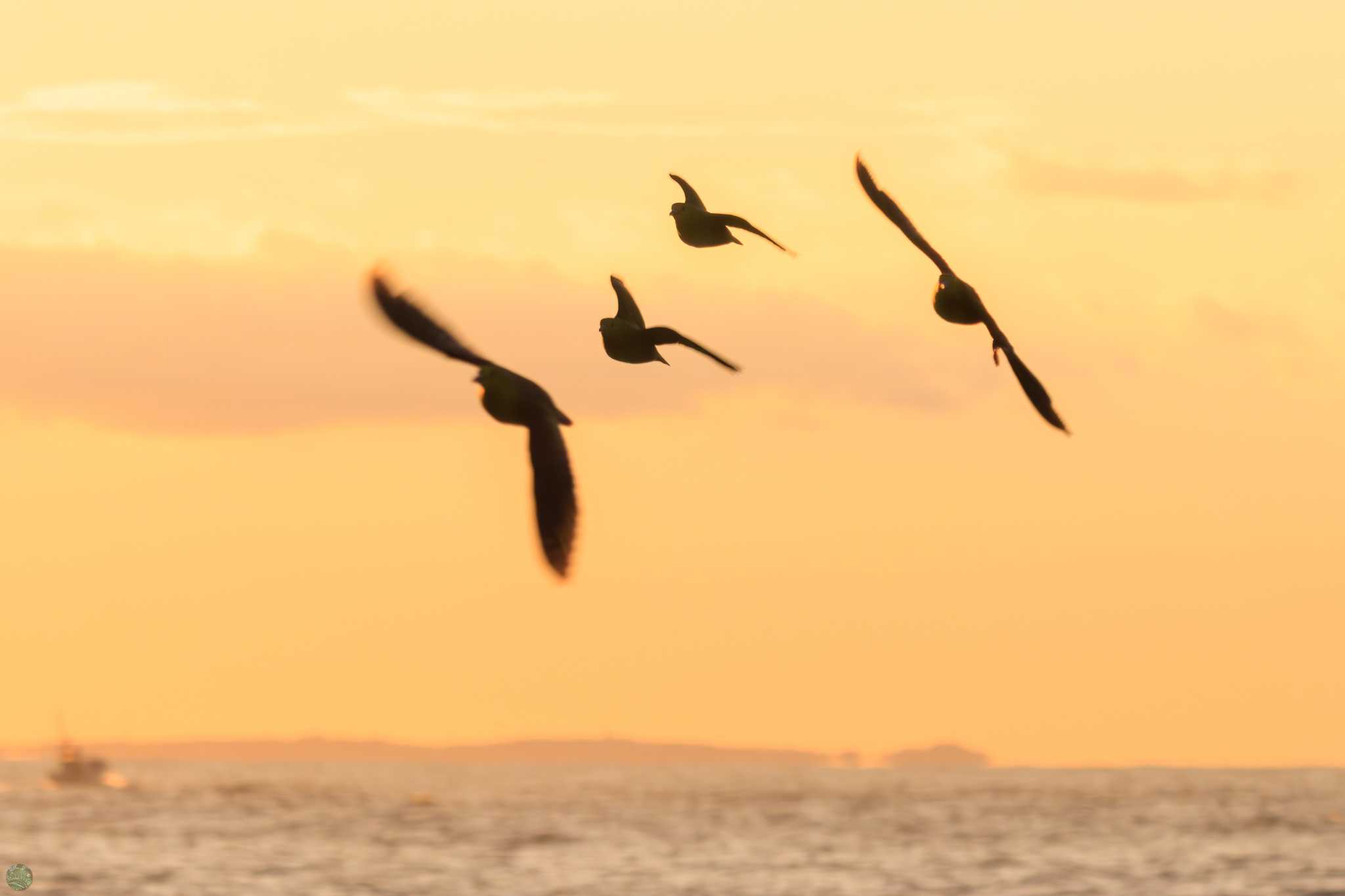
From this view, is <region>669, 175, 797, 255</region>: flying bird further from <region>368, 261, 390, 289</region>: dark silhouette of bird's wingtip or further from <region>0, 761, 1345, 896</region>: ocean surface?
<region>0, 761, 1345, 896</region>: ocean surface

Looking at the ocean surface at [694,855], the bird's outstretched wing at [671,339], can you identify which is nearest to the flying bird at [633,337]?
the bird's outstretched wing at [671,339]

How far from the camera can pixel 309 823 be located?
18888 centimetres

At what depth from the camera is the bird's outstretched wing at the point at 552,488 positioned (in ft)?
25.8

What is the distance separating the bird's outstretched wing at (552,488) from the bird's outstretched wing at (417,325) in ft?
1.21

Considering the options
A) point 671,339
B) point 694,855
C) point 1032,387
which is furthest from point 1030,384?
point 694,855

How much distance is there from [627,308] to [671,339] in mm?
595

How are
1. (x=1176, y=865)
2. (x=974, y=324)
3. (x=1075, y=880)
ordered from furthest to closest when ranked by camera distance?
(x=1176, y=865)
(x=1075, y=880)
(x=974, y=324)

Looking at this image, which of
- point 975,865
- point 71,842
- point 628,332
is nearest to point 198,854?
point 71,842

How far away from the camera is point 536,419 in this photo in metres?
8.10

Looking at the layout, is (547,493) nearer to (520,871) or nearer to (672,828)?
(520,871)

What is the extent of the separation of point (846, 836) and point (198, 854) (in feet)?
162

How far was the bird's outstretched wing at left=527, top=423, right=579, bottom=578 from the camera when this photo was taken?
786 centimetres

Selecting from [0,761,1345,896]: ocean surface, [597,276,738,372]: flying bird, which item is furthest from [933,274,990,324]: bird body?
[0,761,1345,896]: ocean surface

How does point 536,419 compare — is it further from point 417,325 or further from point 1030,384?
point 1030,384
